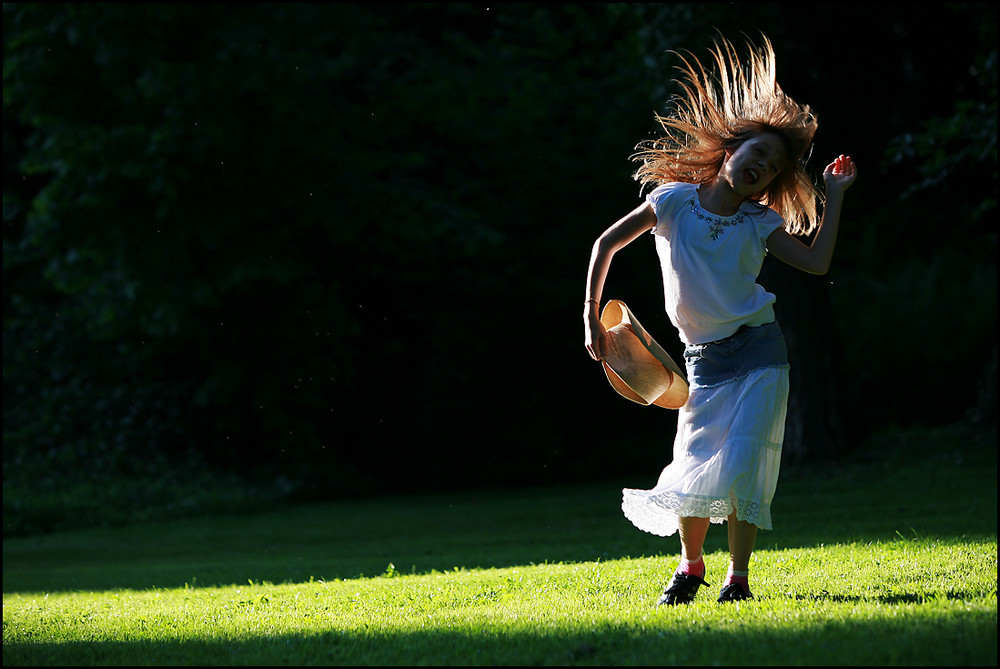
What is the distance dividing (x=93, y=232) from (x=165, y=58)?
98.6 inches

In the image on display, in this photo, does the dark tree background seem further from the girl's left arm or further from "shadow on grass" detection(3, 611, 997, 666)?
"shadow on grass" detection(3, 611, 997, 666)

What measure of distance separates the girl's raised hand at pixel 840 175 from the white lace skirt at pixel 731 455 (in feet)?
2.75

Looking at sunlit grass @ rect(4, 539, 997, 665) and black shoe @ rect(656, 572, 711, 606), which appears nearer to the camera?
sunlit grass @ rect(4, 539, 997, 665)

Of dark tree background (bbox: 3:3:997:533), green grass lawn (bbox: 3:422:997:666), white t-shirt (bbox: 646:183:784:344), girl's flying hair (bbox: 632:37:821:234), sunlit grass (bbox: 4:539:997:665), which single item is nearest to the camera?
sunlit grass (bbox: 4:539:997:665)

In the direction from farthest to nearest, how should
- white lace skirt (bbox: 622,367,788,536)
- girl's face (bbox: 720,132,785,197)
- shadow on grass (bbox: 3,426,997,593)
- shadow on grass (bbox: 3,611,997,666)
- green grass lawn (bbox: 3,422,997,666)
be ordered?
shadow on grass (bbox: 3,426,997,593) → girl's face (bbox: 720,132,785,197) → white lace skirt (bbox: 622,367,788,536) → green grass lawn (bbox: 3,422,997,666) → shadow on grass (bbox: 3,611,997,666)

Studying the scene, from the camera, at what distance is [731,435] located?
4.70 metres

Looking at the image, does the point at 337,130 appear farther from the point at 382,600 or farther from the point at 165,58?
the point at 382,600

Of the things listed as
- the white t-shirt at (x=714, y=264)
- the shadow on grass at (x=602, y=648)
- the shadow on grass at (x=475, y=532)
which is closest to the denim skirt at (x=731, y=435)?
the white t-shirt at (x=714, y=264)

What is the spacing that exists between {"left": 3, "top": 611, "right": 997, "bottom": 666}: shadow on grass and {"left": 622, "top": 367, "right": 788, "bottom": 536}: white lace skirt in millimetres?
531

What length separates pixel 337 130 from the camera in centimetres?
1447

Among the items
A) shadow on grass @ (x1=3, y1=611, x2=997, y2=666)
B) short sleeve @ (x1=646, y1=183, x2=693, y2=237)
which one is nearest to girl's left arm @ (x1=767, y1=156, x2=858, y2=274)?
short sleeve @ (x1=646, y1=183, x2=693, y2=237)

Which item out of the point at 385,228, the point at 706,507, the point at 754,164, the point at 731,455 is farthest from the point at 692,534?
the point at 385,228

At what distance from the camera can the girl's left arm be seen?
4.68 meters

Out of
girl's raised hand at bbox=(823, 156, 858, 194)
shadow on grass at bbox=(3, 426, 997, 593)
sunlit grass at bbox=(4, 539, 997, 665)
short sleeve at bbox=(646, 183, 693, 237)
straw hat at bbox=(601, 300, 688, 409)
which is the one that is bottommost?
shadow on grass at bbox=(3, 426, 997, 593)
